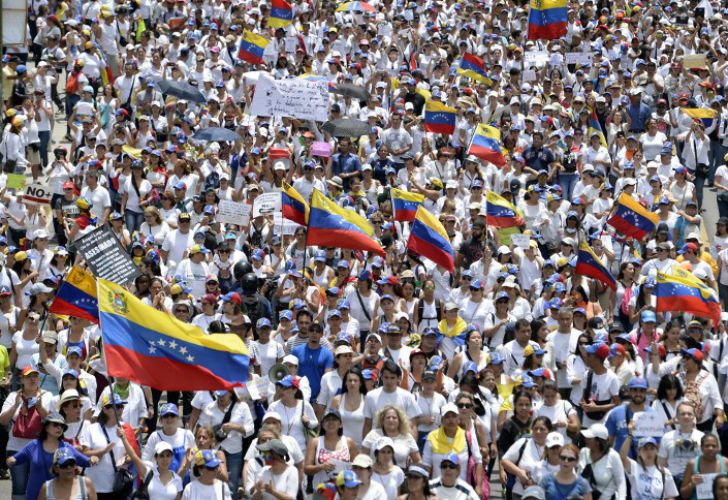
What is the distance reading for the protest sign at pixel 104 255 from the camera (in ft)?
55.2

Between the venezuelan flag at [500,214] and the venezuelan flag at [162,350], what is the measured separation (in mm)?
7621

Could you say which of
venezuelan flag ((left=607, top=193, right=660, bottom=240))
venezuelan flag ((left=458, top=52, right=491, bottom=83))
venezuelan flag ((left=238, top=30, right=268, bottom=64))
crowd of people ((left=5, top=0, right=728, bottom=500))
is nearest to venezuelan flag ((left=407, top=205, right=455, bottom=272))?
crowd of people ((left=5, top=0, right=728, bottom=500))

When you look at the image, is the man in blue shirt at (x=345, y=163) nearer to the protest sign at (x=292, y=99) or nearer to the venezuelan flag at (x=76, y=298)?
the protest sign at (x=292, y=99)

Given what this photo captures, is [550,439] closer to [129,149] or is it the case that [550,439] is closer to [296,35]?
[129,149]

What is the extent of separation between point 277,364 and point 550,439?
3095 mm

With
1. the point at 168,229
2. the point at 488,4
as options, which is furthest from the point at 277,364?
the point at 488,4

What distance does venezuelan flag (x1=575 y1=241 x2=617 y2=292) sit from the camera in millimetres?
19281

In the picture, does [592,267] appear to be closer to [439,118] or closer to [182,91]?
[439,118]

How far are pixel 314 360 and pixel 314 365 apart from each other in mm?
50

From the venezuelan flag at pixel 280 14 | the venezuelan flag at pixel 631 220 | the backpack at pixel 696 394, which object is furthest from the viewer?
the venezuelan flag at pixel 280 14

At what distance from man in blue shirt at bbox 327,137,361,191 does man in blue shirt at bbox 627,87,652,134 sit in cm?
521

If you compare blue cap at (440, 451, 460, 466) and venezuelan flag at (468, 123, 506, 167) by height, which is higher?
blue cap at (440, 451, 460, 466)

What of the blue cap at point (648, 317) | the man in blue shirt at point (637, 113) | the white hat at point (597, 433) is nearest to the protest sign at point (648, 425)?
the white hat at point (597, 433)

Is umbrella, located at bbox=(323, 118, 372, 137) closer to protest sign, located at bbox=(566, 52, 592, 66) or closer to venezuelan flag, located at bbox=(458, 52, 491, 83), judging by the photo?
venezuelan flag, located at bbox=(458, 52, 491, 83)
